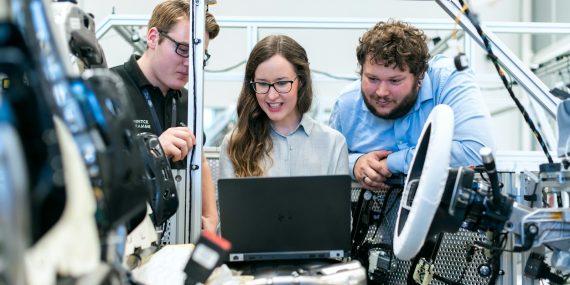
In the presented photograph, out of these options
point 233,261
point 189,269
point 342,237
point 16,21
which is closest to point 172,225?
point 233,261

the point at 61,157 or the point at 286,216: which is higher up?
the point at 61,157

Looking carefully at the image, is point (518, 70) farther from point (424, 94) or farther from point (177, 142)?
point (177, 142)

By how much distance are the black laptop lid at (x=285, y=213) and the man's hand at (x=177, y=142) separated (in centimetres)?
23

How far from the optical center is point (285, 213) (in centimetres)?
147

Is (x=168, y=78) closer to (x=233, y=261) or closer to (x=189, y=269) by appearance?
(x=233, y=261)

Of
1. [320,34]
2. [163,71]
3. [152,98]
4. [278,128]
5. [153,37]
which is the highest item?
[320,34]

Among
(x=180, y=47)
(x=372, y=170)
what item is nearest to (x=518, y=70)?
(x=372, y=170)

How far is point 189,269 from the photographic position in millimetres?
1021

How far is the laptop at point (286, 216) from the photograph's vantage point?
1450mm

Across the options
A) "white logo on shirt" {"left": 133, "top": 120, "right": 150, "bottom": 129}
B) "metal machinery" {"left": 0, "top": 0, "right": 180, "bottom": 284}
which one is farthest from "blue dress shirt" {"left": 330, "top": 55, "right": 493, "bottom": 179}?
"metal machinery" {"left": 0, "top": 0, "right": 180, "bottom": 284}

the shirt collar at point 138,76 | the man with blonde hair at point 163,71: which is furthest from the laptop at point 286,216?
the shirt collar at point 138,76

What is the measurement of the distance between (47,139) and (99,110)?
84mm

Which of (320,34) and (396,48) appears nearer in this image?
(396,48)

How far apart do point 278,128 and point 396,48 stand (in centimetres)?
52
